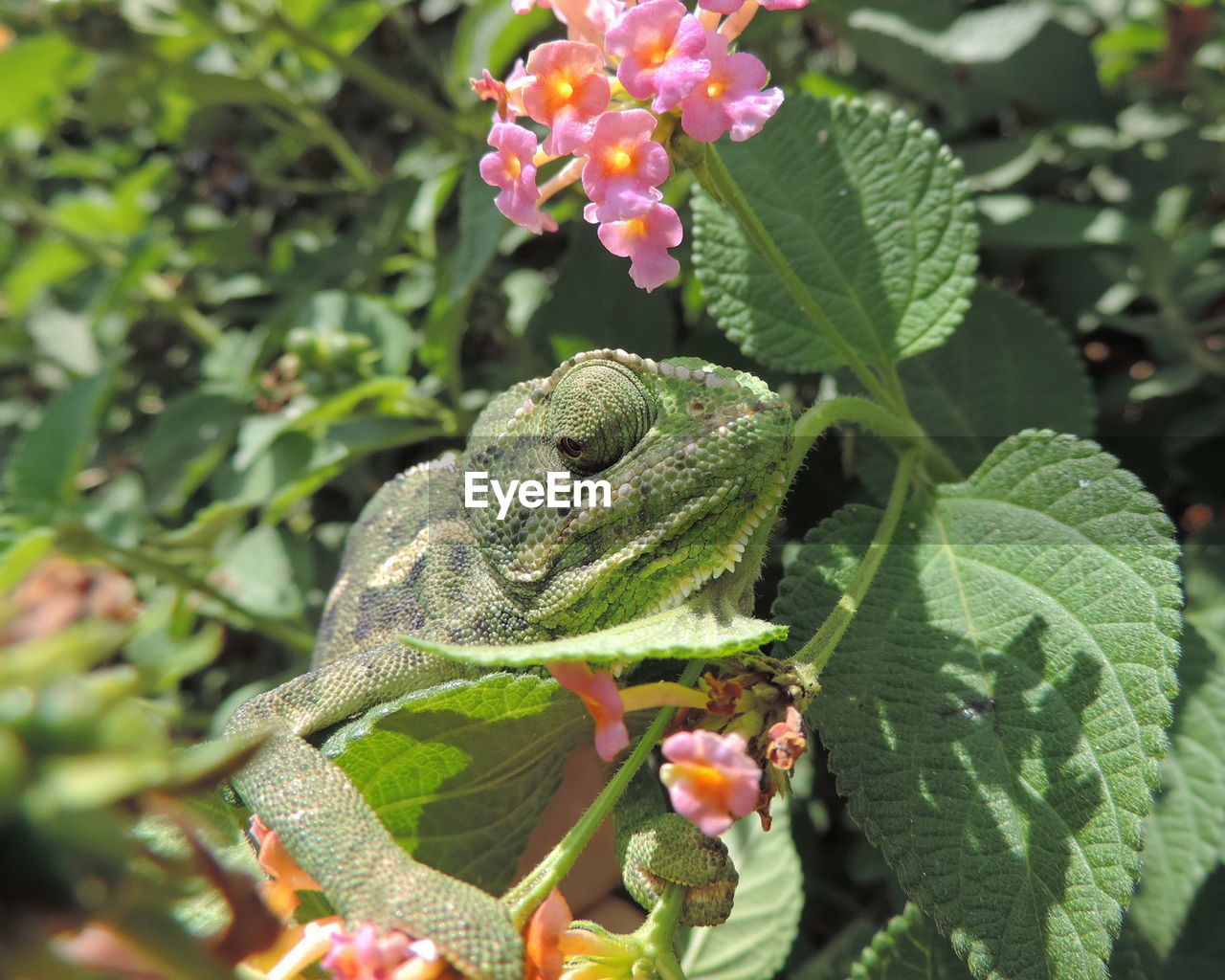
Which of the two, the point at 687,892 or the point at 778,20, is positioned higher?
the point at 778,20

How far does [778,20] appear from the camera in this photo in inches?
60.9

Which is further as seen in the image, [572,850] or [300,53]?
[300,53]

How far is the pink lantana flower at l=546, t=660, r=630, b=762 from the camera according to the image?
32.2 inches

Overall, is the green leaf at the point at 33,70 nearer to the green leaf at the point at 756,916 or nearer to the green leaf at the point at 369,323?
the green leaf at the point at 369,323

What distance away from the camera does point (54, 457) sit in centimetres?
177

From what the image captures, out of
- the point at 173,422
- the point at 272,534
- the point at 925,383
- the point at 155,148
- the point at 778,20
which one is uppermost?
the point at 778,20

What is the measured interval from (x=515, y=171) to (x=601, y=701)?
499mm

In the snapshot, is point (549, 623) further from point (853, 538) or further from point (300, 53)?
point (300, 53)

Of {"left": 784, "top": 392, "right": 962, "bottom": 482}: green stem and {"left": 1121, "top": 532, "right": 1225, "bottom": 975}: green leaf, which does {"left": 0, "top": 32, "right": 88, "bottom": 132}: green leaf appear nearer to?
{"left": 784, "top": 392, "right": 962, "bottom": 482}: green stem

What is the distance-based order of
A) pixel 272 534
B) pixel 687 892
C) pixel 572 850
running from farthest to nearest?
pixel 272 534
pixel 687 892
pixel 572 850

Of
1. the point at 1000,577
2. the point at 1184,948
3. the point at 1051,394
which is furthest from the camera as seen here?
the point at 1051,394

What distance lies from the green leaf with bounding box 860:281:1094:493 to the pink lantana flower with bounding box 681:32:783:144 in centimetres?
63

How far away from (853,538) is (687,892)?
413 mm

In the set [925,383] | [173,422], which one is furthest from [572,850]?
[173,422]
